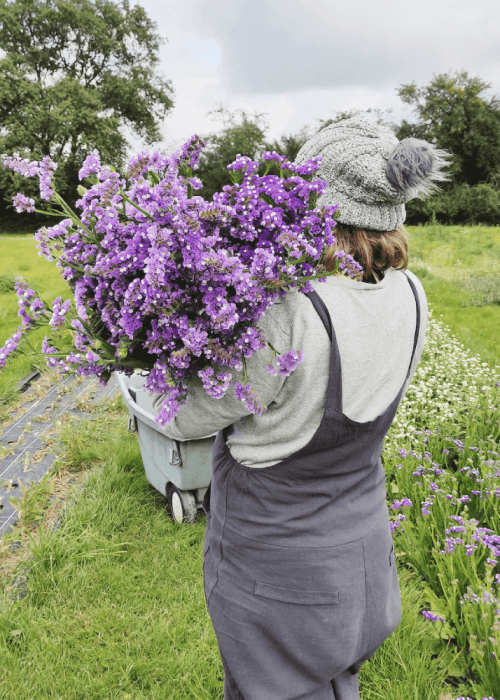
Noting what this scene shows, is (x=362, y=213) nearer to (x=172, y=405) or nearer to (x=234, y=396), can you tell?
(x=234, y=396)

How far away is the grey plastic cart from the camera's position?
273 centimetres

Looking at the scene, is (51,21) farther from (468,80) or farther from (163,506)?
(163,506)

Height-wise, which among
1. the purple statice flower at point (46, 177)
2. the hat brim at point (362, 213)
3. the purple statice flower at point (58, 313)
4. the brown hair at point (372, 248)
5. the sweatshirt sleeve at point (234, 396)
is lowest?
the sweatshirt sleeve at point (234, 396)

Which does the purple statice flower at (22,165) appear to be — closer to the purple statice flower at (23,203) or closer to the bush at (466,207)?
the purple statice flower at (23,203)

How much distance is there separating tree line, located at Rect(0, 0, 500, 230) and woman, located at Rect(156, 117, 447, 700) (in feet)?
73.9

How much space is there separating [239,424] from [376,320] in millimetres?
425

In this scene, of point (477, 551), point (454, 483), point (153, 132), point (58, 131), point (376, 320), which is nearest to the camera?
point (376, 320)

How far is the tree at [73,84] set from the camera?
82.9 ft

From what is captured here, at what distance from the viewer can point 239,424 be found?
3.84 ft

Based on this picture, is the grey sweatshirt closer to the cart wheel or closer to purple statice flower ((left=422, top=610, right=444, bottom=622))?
purple statice flower ((left=422, top=610, right=444, bottom=622))

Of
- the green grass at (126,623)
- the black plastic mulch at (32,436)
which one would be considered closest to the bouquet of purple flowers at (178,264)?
the green grass at (126,623)

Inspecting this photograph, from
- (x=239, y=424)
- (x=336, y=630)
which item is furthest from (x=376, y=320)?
(x=336, y=630)

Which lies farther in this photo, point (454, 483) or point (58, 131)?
point (58, 131)

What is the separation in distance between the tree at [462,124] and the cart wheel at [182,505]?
2460cm
